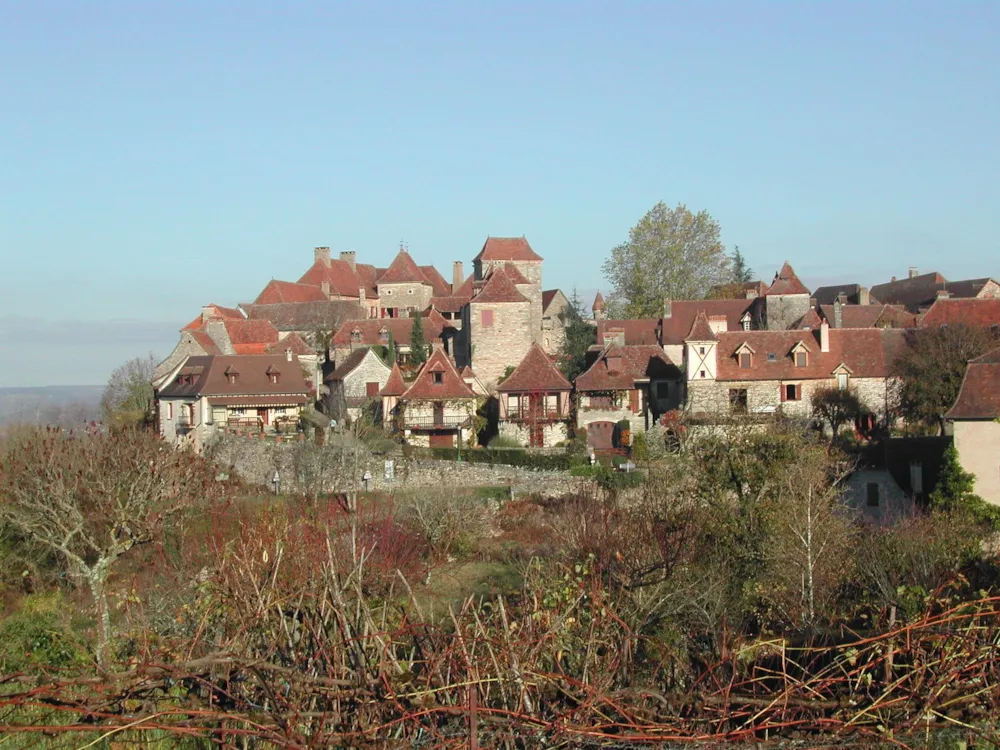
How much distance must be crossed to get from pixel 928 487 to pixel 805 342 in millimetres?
10576

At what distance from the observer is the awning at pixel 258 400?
141 feet

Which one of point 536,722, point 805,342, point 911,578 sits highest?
point 805,342

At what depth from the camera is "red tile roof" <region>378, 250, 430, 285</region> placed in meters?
65.4

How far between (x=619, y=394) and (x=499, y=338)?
8.82 metres

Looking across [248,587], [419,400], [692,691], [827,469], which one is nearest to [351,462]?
[419,400]

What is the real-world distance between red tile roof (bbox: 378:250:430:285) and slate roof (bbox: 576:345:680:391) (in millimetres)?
25603

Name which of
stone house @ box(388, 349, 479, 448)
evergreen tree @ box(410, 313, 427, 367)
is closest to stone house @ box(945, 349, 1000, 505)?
stone house @ box(388, 349, 479, 448)

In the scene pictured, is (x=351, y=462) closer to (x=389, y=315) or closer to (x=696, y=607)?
(x=696, y=607)

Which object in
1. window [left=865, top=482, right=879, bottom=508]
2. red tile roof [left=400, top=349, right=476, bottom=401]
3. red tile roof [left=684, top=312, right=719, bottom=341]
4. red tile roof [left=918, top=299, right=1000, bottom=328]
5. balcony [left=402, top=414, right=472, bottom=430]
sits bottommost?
window [left=865, top=482, right=879, bottom=508]

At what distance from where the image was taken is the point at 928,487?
97.7 ft

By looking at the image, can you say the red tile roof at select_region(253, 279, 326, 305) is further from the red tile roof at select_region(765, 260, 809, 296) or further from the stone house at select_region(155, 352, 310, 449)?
the red tile roof at select_region(765, 260, 809, 296)

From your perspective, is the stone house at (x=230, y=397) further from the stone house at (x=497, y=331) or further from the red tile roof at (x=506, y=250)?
the red tile roof at (x=506, y=250)

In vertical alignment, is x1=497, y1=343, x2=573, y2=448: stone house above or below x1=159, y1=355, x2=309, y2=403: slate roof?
below

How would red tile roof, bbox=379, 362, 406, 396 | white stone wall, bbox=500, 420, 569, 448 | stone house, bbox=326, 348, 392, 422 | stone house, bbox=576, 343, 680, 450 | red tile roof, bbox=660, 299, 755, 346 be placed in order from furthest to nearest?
red tile roof, bbox=660, 299, 755, 346
stone house, bbox=326, 348, 392, 422
red tile roof, bbox=379, 362, 406, 396
white stone wall, bbox=500, 420, 569, 448
stone house, bbox=576, 343, 680, 450
